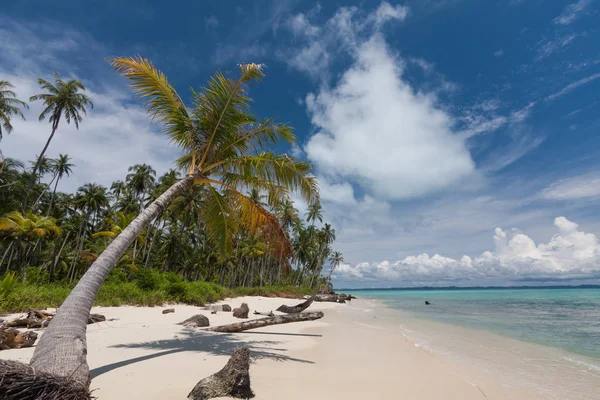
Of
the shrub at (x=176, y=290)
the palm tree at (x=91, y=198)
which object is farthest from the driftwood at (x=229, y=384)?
the palm tree at (x=91, y=198)

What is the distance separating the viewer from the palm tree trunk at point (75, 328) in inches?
138

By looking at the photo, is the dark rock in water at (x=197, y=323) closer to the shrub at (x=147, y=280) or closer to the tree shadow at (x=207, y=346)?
the tree shadow at (x=207, y=346)

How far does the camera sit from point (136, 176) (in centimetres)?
3822

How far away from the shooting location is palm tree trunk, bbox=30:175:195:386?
3518 millimetres

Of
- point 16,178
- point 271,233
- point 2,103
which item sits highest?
point 2,103

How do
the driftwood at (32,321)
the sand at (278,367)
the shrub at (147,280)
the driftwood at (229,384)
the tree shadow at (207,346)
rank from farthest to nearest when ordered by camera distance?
the shrub at (147,280) → the driftwood at (32,321) → the tree shadow at (207,346) → the sand at (278,367) → the driftwood at (229,384)

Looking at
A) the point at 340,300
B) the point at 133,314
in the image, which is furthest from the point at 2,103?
the point at 340,300

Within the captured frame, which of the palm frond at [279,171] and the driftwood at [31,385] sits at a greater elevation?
the palm frond at [279,171]

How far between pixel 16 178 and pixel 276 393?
3451 cm

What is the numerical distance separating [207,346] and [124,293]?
929 cm

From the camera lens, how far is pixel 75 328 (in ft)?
13.8

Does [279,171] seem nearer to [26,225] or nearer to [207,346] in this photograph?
[207,346]

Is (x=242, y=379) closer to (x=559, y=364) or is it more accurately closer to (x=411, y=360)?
(x=411, y=360)

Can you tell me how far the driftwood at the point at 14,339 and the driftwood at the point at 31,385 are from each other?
12.6 feet
